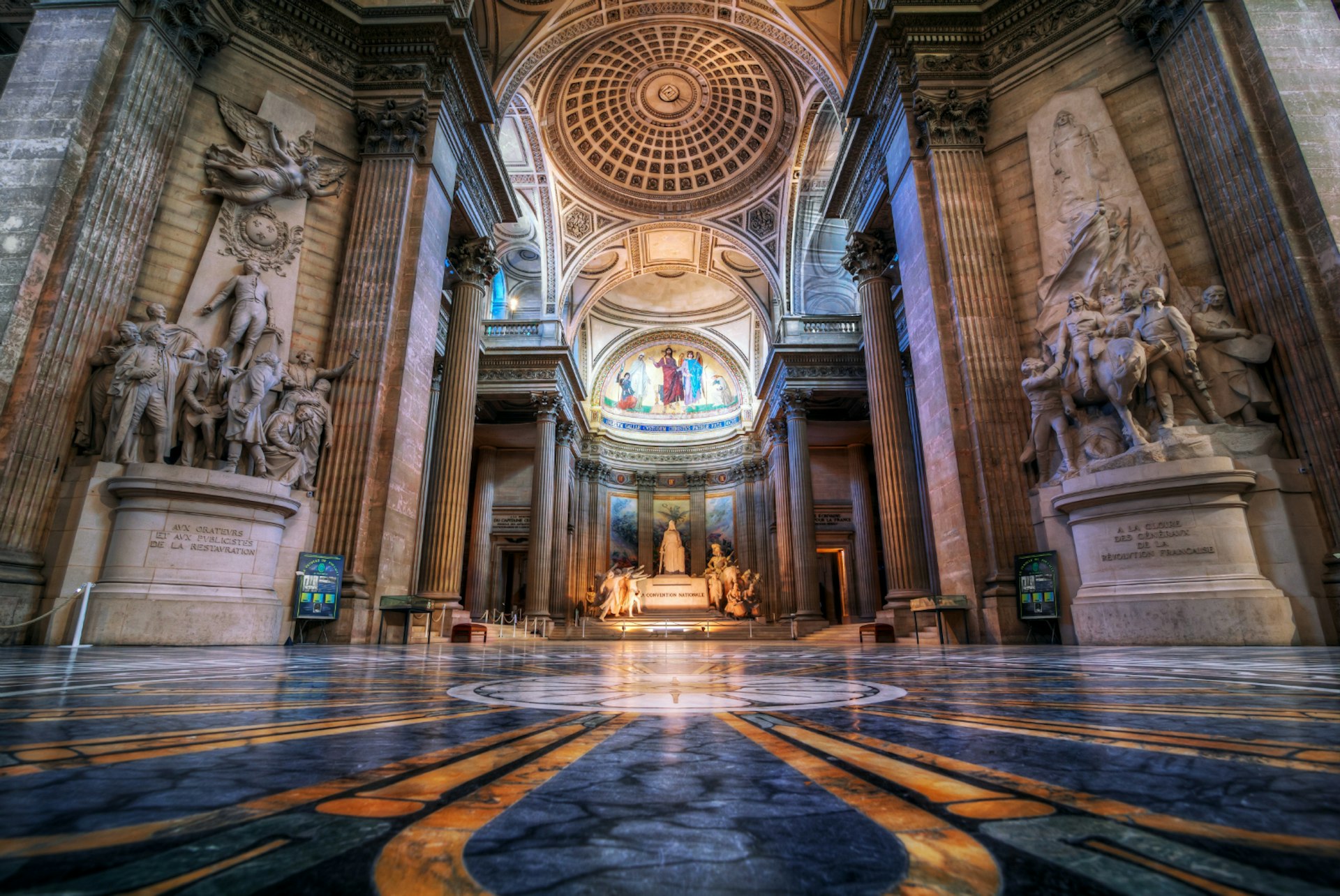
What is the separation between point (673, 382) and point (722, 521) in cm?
725

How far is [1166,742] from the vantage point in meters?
1.04

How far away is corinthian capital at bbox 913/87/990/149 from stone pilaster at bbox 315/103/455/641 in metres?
7.42

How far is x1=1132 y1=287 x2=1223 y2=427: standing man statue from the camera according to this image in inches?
249

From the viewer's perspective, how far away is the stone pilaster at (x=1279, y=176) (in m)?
5.97

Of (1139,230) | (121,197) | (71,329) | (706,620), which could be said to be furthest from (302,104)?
(706,620)

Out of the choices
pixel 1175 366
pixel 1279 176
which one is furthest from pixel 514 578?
pixel 1279 176

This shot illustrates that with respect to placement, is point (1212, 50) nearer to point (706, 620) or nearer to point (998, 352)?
point (998, 352)

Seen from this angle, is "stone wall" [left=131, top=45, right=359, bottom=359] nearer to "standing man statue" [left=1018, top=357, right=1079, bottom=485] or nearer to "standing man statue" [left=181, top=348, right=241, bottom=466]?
"standing man statue" [left=181, top=348, right=241, bottom=466]

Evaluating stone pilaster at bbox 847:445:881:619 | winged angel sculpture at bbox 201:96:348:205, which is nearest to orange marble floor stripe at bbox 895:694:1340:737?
winged angel sculpture at bbox 201:96:348:205

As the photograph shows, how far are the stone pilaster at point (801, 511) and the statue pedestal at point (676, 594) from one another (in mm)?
5115

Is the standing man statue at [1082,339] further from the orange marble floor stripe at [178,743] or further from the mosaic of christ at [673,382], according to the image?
A: the mosaic of christ at [673,382]

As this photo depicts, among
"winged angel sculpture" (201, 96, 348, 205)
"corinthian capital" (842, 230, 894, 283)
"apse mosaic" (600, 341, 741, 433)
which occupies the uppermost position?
"apse mosaic" (600, 341, 741, 433)

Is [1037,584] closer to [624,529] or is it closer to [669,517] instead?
[624,529]

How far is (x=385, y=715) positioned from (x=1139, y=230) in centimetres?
921
